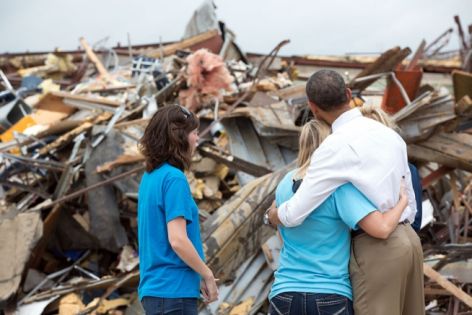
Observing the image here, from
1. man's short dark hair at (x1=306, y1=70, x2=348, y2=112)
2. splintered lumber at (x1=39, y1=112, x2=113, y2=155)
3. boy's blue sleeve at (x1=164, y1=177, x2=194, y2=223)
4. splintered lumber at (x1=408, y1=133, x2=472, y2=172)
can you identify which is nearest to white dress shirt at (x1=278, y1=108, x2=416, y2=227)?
man's short dark hair at (x1=306, y1=70, x2=348, y2=112)

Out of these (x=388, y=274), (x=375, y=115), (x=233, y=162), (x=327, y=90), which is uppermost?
(x=327, y=90)

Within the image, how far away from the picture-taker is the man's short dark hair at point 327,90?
2201 mm

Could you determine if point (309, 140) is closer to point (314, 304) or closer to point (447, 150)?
point (314, 304)

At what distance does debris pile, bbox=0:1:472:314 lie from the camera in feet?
16.1

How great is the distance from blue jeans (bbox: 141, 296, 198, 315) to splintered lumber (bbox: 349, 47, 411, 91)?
193 inches

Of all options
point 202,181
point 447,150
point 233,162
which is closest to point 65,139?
point 202,181

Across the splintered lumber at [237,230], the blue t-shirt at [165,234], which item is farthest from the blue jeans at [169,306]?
the splintered lumber at [237,230]

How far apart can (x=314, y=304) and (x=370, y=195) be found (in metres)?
0.44

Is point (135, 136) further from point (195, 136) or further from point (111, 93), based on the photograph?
point (195, 136)

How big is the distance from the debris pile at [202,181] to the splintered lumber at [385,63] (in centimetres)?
2

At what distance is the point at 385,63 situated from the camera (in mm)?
6844

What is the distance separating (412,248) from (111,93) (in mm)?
7317

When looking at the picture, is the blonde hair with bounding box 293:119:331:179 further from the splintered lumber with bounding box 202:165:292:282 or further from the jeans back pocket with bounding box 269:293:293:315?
the splintered lumber with bounding box 202:165:292:282

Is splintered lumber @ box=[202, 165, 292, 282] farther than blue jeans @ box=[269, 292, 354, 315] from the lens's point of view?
Yes
